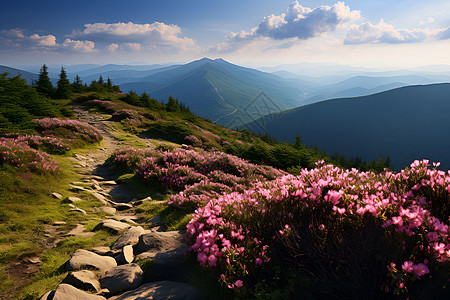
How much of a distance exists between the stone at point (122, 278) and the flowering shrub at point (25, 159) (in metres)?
6.16

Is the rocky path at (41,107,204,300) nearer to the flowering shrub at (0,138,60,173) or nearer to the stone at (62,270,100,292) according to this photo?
the stone at (62,270,100,292)

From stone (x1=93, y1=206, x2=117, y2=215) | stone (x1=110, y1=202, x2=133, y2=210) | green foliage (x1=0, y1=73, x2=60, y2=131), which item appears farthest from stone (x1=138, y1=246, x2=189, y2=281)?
green foliage (x1=0, y1=73, x2=60, y2=131)

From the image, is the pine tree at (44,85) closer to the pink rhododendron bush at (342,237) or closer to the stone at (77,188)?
the stone at (77,188)

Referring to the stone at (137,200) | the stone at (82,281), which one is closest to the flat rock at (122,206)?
the stone at (137,200)

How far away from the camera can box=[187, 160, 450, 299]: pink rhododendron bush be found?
7.82ft

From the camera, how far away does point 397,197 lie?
3.29m

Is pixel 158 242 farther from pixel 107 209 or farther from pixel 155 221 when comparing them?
pixel 107 209

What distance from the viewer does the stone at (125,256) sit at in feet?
13.6

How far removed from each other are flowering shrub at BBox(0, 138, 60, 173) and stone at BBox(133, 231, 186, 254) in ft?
18.8

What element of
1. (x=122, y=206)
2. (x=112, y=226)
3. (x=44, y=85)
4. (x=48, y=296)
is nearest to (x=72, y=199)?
(x=122, y=206)

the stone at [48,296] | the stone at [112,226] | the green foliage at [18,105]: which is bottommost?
the stone at [112,226]

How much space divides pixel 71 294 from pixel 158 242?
1.75m

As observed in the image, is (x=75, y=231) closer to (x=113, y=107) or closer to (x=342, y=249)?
(x=342, y=249)

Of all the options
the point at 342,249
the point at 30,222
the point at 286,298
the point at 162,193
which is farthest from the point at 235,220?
the point at 162,193
